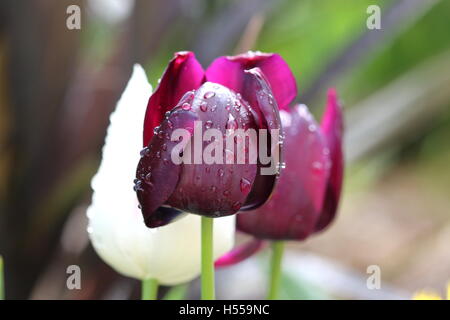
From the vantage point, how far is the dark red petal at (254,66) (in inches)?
11.3

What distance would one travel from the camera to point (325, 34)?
4.22ft

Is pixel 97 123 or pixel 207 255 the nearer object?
pixel 207 255

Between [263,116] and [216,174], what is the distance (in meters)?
0.03

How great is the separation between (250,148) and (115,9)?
0.86 meters

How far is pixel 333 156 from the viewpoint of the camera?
0.35 m

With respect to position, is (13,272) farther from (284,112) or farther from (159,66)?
(284,112)

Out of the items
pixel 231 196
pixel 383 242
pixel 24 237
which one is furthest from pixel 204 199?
pixel 383 242

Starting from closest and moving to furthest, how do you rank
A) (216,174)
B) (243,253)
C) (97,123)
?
1. (216,174)
2. (243,253)
3. (97,123)

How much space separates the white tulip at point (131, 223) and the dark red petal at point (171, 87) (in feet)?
0.06

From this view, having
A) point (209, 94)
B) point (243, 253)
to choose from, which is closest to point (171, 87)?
point (209, 94)

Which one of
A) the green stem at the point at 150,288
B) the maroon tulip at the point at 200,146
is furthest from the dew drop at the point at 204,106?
the green stem at the point at 150,288

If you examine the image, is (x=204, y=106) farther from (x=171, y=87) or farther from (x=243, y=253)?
(x=243, y=253)

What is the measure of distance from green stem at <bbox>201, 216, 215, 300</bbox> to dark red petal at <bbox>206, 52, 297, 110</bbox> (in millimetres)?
52

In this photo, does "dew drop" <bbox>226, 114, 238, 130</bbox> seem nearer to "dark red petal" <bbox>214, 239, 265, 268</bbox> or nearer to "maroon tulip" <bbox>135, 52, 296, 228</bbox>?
"maroon tulip" <bbox>135, 52, 296, 228</bbox>
